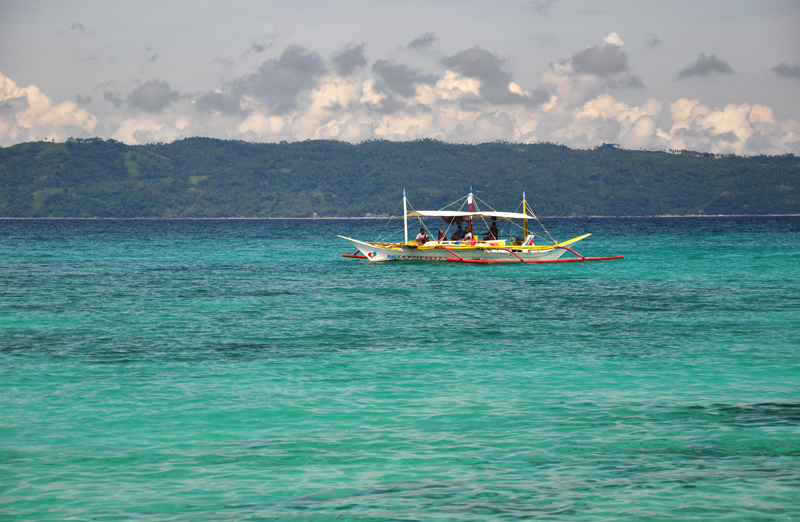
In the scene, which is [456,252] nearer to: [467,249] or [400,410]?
[467,249]

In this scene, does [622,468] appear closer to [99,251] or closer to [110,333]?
[110,333]

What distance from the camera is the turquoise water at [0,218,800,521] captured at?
980 cm

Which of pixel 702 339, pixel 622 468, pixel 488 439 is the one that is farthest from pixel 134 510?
pixel 702 339

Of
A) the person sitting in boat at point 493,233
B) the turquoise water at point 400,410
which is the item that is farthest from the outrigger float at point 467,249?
the turquoise water at point 400,410

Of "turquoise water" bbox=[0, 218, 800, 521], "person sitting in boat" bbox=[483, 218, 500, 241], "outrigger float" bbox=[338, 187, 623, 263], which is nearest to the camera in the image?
"turquoise water" bbox=[0, 218, 800, 521]

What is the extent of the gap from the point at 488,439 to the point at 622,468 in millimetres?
2341

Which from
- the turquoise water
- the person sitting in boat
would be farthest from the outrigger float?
the turquoise water

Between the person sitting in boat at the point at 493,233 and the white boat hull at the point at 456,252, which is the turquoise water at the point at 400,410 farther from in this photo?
the person sitting in boat at the point at 493,233

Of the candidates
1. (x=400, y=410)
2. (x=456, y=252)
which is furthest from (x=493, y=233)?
(x=400, y=410)

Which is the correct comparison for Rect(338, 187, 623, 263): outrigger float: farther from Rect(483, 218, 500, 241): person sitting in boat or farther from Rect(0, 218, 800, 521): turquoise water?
Rect(0, 218, 800, 521): turquoise water

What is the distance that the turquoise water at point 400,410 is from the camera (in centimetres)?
980

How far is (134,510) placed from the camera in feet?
31.1

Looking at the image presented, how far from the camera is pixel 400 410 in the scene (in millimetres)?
14453

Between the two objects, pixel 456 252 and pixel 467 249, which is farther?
pixel 456 252
